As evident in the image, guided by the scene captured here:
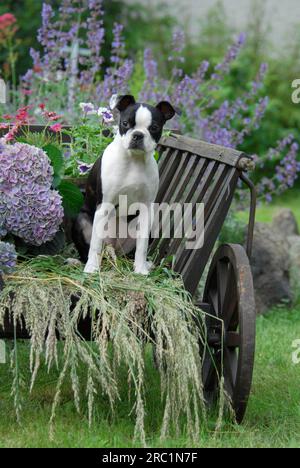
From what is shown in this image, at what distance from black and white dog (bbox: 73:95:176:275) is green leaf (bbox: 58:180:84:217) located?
0.08 metres

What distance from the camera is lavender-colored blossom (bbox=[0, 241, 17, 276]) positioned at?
3.22m

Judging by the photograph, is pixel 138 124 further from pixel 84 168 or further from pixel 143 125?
pixel 84 168

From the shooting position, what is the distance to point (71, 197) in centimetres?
380

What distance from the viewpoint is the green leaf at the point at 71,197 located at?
12.3 ft

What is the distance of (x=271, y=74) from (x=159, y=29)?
5.41ft

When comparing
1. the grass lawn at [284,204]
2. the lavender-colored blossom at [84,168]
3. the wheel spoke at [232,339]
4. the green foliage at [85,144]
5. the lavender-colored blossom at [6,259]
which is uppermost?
the green foliage at [85,144]

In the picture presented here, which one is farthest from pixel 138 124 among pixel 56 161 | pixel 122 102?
pixel 56 161

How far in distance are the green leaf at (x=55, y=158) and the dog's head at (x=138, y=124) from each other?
0.30 metres

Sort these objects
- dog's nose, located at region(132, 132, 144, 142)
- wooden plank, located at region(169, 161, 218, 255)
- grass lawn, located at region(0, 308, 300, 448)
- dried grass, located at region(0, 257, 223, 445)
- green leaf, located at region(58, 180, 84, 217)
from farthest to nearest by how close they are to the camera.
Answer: green leaf, located at region(58, 180, 84, 217) < wooden plank, located at region(169, 161, 218, 255) < dog's nose, located at region(132, 132, 144, 142) < grass lawn, located at region(0, 308, 300, 448) < dried grass, located at region(0, 257, 223, 445)

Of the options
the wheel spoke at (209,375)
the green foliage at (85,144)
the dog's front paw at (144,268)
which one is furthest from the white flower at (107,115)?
the wheel spoke at (209,375)

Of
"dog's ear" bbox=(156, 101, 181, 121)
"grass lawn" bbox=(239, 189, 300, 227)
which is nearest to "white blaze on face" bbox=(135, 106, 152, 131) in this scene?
"dog's ear" bbox=(156, 101, 181, 121)

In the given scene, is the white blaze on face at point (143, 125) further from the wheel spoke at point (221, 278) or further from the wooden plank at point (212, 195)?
the wheel spoke at point (221, 278)

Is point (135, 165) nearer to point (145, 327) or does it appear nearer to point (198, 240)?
point (198, 240)

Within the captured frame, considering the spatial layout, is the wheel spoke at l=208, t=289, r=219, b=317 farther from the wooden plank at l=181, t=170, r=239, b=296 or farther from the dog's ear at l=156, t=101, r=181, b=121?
the dog's ear at l=156, t=101, r=181, b=121
